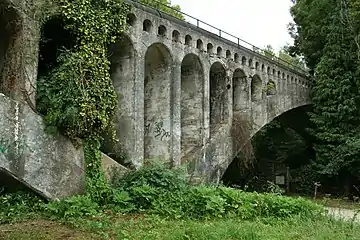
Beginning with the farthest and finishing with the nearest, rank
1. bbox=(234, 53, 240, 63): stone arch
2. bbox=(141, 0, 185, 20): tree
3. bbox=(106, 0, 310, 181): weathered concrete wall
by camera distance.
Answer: bbox=(234, 53, 240, 63): stone arch
bbox=(141, 0, 185, 20): tree
bbox=(106, 0, 310, 181): weathered concrete wall

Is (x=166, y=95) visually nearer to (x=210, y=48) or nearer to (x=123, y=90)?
(x=123, y=90)

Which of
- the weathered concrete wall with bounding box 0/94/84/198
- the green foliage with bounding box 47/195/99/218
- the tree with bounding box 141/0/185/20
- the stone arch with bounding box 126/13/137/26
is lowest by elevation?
the green foliage with bounding box 47/195/99/218

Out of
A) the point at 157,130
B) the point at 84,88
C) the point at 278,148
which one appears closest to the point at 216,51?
the point at 157,130

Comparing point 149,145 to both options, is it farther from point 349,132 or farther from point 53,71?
point 349,132

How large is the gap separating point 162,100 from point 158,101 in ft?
0.61

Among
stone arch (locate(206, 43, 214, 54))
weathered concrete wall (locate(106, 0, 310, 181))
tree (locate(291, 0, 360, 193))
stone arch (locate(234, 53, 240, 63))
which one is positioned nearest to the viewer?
weathered concrete wall (locate(106, 0, 310, 181))

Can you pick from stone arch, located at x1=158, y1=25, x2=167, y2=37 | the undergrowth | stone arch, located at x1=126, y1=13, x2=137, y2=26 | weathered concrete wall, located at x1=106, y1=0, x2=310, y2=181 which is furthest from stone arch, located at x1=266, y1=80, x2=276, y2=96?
the undergrowth

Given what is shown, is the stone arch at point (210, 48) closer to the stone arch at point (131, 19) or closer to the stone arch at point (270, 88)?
the stone arch at point (131, 19)

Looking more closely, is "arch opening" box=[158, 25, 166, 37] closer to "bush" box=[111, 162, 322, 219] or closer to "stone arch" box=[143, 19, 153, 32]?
"stone arch" box=[143, 19, 153, 32]

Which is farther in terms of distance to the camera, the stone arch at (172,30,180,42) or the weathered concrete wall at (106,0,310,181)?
the stone arch at (172,30,180,42)

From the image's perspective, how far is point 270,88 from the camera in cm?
2234

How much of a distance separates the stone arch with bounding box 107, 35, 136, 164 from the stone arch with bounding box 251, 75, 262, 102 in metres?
A: 8.99

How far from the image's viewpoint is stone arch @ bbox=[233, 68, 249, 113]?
798 inches

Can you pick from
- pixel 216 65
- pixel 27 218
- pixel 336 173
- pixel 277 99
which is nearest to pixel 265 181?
pixel 336 173
